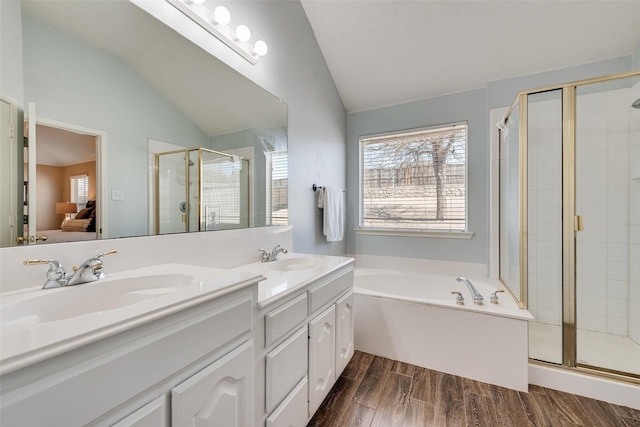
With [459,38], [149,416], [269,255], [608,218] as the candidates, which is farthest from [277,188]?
[608,218]

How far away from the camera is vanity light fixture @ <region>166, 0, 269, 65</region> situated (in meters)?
1.28

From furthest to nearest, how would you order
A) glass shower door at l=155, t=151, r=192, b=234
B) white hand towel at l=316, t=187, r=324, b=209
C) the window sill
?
the window sill → white hand towel at l=316, t=187, r=324, b=209 → glass shower door at l=155, t=151, r=192, b=234

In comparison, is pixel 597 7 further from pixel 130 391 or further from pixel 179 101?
pixel 130 391

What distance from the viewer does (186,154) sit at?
1.29m

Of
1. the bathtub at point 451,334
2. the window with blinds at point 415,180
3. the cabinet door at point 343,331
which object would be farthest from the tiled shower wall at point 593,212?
the cabinet door at point 343,331

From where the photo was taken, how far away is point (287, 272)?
1.37m

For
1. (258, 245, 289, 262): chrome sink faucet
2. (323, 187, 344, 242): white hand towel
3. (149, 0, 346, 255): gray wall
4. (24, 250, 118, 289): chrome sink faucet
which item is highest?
(149, 0, 346, 255): gray wall

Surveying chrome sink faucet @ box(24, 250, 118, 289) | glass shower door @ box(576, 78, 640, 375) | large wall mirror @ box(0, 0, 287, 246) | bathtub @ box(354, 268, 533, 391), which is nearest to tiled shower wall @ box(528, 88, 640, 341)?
glass shower door @ box(576, 78, 640, 375)

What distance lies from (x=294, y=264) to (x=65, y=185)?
1125 mm

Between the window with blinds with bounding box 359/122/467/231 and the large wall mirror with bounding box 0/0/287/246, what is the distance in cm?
187

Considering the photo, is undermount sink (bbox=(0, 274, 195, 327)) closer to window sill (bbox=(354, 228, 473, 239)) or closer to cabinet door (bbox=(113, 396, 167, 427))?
cabinet door (bbox=(113, 396, 167, 427))

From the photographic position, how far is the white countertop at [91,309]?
447 millimetres

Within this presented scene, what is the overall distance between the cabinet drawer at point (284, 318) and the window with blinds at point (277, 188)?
0.80m

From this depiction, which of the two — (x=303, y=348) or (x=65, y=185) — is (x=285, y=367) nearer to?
(x=303, y=348)
